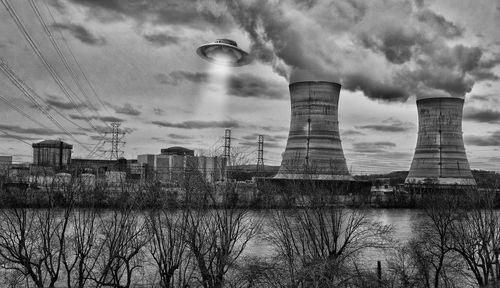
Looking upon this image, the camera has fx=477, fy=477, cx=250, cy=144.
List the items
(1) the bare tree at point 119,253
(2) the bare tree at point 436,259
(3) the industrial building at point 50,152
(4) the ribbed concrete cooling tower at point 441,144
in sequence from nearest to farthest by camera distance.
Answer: (1) the bare tree at point 119,253, (2) the bare tree at point 436,259, (4) the ribbed concrete cooling tower at point 441,144, (3) the industrial building at point 50,152

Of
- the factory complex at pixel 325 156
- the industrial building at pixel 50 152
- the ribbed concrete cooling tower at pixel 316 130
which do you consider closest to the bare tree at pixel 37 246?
the factory complex at pixel 325 156

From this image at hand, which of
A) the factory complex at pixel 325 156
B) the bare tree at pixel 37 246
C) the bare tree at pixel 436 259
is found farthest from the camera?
the factory complex at pixel 325 156

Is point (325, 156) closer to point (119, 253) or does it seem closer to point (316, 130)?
point (316, 130)

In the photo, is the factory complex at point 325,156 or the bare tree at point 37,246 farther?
the factory complex at point 325,156

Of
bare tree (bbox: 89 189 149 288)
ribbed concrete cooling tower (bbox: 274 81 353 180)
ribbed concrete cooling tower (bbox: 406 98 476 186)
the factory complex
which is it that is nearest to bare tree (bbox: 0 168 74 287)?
bare tree (bbox: 89 189 149 288)

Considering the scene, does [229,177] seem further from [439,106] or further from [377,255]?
[439,106]

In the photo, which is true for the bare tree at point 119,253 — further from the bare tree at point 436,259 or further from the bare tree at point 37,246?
the bare tree at point 436,259

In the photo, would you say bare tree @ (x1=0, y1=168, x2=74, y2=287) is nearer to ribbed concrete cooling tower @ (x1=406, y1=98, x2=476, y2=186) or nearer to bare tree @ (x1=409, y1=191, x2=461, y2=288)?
bare tree @ (x1=409, y1=191, x2=461, y2=288)
